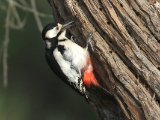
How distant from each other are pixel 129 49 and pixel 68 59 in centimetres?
53

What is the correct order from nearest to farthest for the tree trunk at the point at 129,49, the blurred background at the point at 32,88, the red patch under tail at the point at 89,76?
the tree trunk at the point at 129,49
the red patch under tail at the point at 89,76
the blurred background at the point at 32,88

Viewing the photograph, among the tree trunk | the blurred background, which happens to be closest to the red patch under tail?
the tree trunk

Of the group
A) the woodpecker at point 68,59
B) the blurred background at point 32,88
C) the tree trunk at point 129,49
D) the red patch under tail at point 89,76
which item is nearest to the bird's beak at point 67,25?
the woodpecker at point 68,59

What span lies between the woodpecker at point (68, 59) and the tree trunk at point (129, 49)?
138 millimetres

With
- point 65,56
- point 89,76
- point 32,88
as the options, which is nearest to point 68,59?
point 65,56

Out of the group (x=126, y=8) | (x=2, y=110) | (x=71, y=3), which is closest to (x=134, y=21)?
(x=126, y=8)

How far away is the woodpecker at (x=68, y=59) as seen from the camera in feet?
18.3

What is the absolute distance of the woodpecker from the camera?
559 centimetres

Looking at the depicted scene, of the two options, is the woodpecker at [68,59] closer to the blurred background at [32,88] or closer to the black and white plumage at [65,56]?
the black and white plumage at [65,56]

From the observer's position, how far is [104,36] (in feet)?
17.9

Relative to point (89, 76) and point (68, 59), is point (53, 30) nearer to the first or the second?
point (68, 59)

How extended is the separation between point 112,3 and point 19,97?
17.3 ft

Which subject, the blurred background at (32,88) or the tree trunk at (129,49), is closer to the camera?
the tree trunk at (129,49)

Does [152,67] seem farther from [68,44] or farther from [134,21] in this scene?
[68,44]
